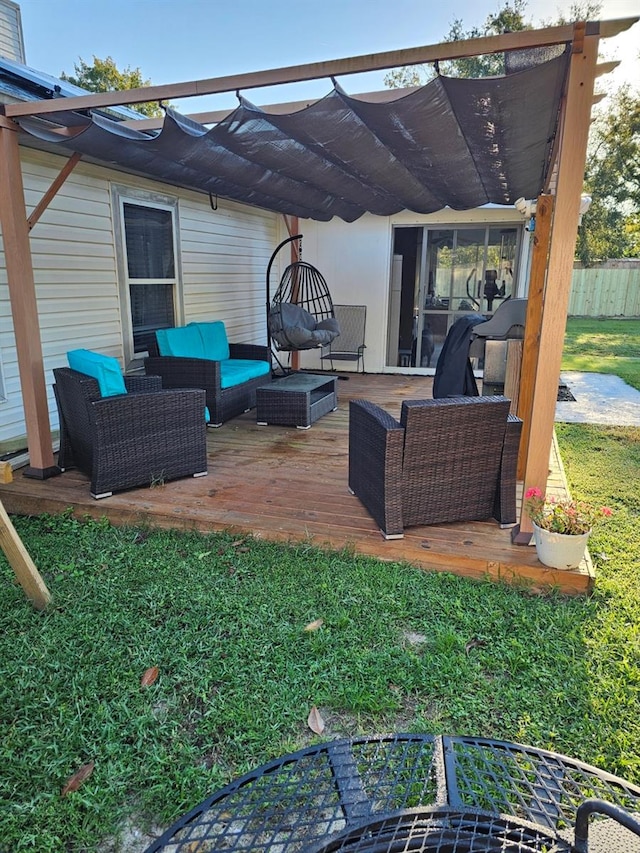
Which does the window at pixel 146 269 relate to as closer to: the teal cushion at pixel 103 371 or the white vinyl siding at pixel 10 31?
the teal cushion at pixel 103 371

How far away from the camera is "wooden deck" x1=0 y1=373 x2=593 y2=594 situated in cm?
274

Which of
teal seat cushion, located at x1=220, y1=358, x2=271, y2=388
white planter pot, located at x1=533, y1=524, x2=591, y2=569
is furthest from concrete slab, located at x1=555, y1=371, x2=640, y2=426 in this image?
white planter pot, located at x1=533, y1=524, x2=591, y2=569

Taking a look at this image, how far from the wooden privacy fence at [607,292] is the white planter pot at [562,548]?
1614 cm

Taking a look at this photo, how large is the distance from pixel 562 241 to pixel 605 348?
10.3m

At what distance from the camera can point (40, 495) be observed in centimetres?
347

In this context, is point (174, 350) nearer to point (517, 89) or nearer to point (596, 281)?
point (517, 89)

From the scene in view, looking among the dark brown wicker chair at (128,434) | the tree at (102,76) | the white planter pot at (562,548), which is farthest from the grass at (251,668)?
the tree at (102,76)

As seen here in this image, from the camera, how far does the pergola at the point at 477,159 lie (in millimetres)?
2229

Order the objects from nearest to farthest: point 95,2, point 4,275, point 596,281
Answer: point 4,275 < point 95,2 < point 596,281

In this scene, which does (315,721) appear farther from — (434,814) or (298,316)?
(298,316)

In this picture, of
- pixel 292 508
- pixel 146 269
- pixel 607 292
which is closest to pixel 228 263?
pixel 146 269

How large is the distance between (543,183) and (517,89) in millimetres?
2735

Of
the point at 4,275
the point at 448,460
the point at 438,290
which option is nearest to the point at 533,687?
the point at 448,460

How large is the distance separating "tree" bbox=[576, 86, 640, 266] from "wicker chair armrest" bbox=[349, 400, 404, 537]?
15626 mm
